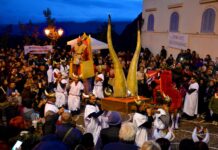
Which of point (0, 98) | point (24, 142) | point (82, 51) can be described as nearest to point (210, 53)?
point (82, 51)

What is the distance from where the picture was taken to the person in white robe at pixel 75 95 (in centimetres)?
1183

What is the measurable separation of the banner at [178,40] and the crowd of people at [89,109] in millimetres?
2543

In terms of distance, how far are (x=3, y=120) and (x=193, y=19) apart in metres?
15.0

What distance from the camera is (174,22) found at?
21.8 m

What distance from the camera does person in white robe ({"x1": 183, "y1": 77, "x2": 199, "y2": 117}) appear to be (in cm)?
1139

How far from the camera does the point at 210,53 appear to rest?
59.0 ft

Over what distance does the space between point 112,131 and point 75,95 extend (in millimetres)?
6299

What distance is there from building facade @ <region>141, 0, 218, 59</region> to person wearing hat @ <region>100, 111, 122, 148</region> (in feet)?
42.1

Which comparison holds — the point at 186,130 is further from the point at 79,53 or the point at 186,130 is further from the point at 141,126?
the point at 79,53

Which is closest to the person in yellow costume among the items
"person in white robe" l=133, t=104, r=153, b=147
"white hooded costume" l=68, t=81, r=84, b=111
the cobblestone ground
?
"white hooded costume" l=68, t=81, r=84, b=111

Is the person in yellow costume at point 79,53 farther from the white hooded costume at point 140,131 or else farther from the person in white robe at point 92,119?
the white hooded costume at point 140,131

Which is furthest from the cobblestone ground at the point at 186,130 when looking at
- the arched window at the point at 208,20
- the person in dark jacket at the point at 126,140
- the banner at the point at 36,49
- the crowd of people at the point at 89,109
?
the arched window at the point at 208,20

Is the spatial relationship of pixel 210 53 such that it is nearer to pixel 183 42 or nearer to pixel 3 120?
pixel 183 42

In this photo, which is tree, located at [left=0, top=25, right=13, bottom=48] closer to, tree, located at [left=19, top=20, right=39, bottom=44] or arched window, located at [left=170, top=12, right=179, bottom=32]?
tree, located at [left=19, top=20, right=39, bottom=44]
